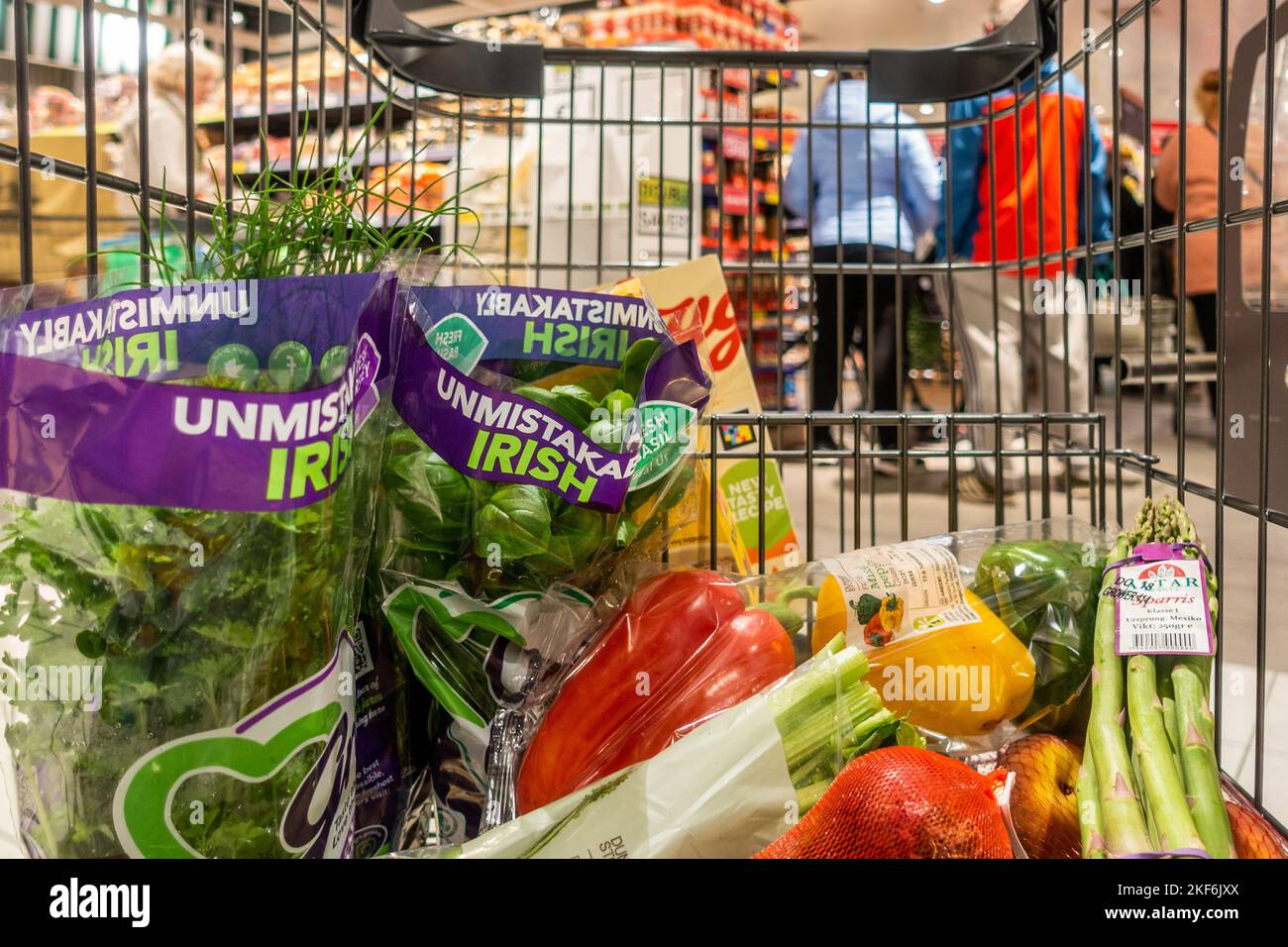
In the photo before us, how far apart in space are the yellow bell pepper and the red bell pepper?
9 centimetres

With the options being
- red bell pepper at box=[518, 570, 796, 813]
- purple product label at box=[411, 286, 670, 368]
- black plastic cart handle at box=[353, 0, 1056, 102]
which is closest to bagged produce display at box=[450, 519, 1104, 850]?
red bell pepper at box=[518, 570, 796, 813]

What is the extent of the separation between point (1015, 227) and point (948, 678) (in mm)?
1658

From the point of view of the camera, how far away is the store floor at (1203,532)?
1358 mm

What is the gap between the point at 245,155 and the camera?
5.98 metres

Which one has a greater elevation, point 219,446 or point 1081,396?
point 1081,396

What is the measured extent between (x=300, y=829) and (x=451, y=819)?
9.1 inches

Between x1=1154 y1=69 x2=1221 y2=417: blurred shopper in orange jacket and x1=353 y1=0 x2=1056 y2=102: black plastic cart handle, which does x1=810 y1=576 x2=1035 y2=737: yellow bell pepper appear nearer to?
x1=353 y1=0 x2=1056 y2=102: black plastic cart handle

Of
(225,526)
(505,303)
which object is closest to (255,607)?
(225,526)

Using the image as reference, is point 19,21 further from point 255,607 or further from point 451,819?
point 451,819

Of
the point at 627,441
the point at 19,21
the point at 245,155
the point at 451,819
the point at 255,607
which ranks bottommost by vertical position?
the point at 451,819

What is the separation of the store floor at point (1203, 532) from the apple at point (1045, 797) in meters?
0.30
